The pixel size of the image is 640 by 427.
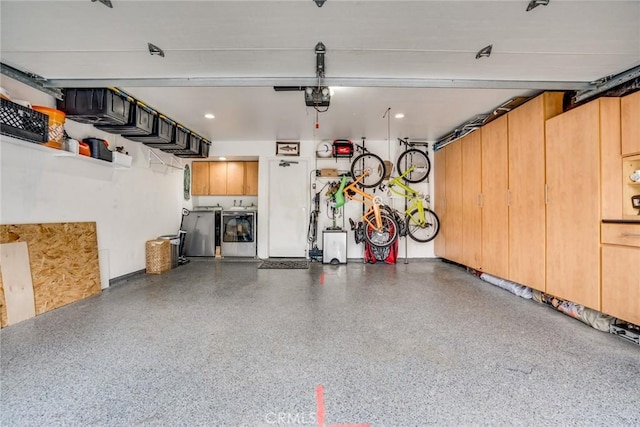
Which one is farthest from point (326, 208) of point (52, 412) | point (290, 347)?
point (52, 412)

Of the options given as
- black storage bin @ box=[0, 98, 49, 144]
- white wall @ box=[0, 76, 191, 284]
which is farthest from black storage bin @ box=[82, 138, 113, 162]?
black storage bin @ box=[0, 98, 49, 144]

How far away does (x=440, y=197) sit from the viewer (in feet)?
17.9

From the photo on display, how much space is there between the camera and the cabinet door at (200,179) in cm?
662

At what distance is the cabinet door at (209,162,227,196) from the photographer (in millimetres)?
6629

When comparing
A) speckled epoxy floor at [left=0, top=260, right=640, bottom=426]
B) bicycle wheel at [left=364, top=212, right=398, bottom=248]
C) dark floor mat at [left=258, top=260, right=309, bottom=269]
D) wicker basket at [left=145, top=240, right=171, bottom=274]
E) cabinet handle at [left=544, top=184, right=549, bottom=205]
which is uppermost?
cabinet handle at [left=544, top=184, right=549, bottom=205]

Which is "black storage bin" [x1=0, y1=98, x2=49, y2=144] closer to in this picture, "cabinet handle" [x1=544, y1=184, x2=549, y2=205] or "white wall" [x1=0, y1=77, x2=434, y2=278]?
"white wall" [x1=0, y1=77, x2=434, y2=278]

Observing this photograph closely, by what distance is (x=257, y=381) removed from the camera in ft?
5.36

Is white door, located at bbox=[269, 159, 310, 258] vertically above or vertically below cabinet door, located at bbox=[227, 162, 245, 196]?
below

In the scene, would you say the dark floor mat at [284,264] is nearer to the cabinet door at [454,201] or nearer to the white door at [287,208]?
the white door at [287,208]

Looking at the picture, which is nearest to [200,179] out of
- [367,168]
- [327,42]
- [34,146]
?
[34,146]

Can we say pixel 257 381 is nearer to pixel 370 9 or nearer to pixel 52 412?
pixel 52 412

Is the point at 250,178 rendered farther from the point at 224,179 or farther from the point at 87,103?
the point at 87,103

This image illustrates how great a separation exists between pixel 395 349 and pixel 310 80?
253 centimetres

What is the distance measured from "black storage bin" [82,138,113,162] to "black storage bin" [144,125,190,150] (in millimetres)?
1032
